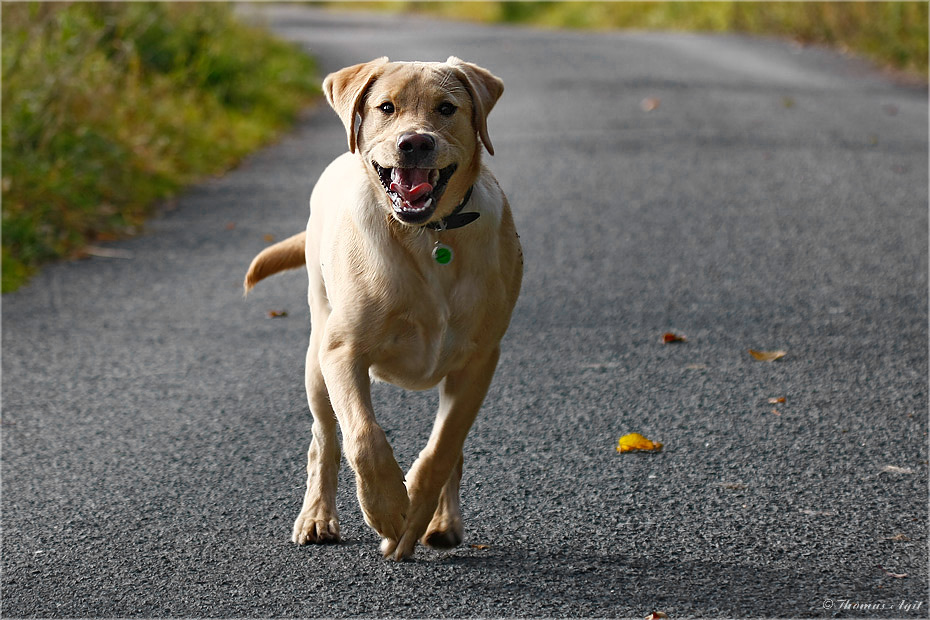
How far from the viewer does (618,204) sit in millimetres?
8289

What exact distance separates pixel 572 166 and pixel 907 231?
3089 mm

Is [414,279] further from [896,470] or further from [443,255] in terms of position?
[896,470]

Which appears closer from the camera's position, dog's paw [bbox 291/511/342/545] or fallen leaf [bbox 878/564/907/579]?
fallen leaf [bbox 878/564/907/579]

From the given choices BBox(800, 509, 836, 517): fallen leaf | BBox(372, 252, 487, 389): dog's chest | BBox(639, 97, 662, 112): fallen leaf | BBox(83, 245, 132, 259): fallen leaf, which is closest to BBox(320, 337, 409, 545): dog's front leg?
BBox(372, 252, 487, 389): dog's chest

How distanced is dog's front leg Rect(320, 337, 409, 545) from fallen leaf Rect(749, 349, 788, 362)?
2452mm

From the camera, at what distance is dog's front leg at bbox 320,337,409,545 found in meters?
3.10

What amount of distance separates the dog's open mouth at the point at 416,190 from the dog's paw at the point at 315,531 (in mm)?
1005

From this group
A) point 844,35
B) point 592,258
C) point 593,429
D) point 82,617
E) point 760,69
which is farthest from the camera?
point 844,35

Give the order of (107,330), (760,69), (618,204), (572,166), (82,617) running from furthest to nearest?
(760,69), (572,166), (618,204), (107,330), (82,617)

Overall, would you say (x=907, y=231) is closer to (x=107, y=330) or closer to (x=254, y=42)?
(x=107, y=330)

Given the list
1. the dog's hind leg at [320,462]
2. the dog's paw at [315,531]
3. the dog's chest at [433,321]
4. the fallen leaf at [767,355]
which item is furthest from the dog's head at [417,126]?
the fallen leaf at [767,355]

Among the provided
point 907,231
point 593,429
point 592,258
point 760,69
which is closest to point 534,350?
point 593,429

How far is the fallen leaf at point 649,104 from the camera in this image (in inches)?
472

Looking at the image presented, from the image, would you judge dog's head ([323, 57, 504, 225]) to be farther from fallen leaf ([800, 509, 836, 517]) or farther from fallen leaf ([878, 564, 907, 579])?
fallen leaf ([878, 564, 907, 579])
